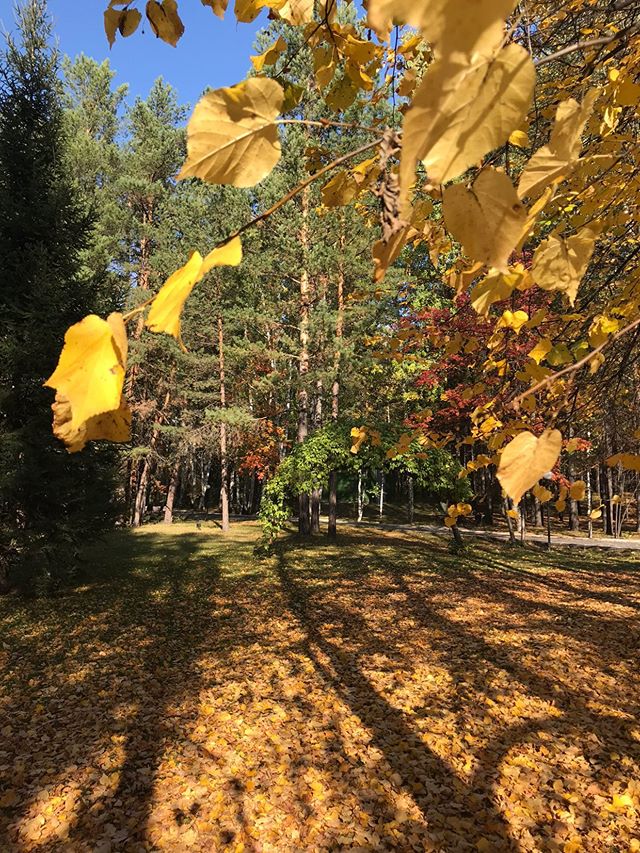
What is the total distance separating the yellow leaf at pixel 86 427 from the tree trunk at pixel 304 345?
12709 mm

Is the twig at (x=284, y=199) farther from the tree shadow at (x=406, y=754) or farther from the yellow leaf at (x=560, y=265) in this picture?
the tree shadow at (x=406, y=754)

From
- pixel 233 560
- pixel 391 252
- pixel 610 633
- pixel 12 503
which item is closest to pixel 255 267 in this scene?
pixel 233 560

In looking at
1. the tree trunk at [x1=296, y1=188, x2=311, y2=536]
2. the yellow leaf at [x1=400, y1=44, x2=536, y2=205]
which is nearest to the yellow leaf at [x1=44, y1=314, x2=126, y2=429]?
the yellow leaf at [x1=400, y1=44, x2=536, y2=205]

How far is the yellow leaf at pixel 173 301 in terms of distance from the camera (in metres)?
0.38

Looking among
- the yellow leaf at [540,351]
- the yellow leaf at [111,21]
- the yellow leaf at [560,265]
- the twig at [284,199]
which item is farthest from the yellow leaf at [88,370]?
the yellow leaf at [540,351]

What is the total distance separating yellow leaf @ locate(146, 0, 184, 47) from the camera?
2.93 ft

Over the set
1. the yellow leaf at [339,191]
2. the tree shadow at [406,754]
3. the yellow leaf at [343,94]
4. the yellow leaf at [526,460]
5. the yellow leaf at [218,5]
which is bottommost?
the tree shadow at [406,754]

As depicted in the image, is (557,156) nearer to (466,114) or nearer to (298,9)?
(466,114)

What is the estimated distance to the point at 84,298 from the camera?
7.89 meters

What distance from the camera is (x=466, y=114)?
0.95 ft

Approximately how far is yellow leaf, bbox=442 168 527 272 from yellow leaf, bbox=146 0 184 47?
829 millimetres

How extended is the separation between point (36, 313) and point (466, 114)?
781cm

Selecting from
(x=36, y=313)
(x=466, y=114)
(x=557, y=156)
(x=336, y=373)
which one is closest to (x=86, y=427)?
(x=466, y=114)

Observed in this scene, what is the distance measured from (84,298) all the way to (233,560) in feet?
20.0
